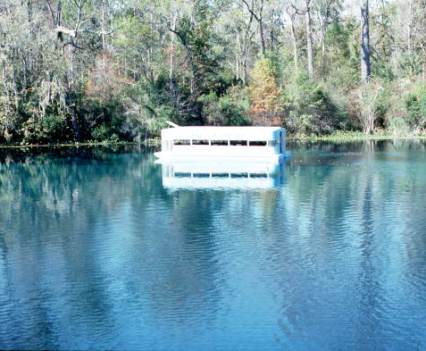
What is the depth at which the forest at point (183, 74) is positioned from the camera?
58.2m

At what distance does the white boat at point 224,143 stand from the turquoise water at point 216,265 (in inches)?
345

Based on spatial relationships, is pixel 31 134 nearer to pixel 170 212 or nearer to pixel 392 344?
pixel 170 212

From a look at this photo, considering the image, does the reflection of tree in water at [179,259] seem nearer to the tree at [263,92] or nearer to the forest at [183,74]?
the forest at [183,74]

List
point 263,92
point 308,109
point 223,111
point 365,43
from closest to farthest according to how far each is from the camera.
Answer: point 223,111
point 308,109
point 263,92
point 365,43

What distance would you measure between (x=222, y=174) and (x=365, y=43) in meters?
33.6

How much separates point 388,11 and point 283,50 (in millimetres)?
12603

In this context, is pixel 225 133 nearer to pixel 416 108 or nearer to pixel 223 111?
pixel 223 111

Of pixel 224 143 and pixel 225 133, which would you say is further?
pixel 224 143

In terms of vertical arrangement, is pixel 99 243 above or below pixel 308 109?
below

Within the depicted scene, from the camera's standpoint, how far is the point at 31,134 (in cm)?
5822

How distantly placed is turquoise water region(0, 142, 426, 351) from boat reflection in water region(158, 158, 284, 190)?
666 mm

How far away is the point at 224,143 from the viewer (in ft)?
161

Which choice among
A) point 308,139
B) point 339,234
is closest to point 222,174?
point 339,234

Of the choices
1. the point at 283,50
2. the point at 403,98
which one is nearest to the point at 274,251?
the point at 403,98
